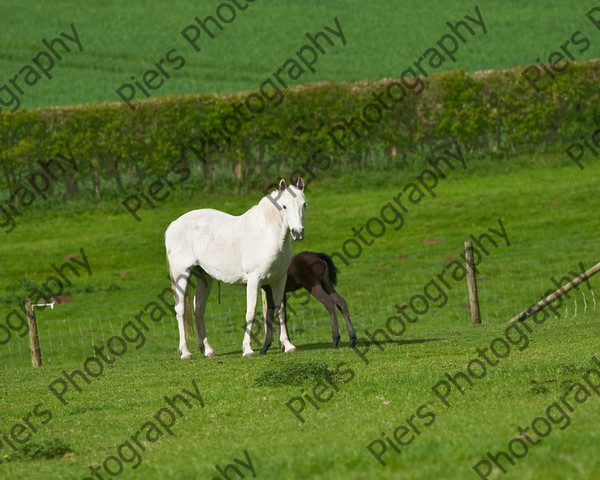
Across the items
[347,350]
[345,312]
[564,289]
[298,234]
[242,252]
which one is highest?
[298,234]

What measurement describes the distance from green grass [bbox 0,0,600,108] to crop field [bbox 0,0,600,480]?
270mm

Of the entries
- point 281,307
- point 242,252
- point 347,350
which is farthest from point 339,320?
point 347,350

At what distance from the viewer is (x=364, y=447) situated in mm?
10500

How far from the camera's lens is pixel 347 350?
63.3 ft

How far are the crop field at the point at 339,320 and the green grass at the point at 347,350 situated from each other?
7 centimetres

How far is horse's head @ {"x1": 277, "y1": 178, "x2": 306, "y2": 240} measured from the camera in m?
18.3

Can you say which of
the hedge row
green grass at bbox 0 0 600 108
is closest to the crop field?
green grass at bbox 0 0 600 108

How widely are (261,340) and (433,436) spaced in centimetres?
1387

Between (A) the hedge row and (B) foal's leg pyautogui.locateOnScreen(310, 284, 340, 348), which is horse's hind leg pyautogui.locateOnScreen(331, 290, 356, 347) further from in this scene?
(A) the hedge row

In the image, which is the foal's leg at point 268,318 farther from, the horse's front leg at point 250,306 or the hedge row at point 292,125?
the hedge row at point 292,125

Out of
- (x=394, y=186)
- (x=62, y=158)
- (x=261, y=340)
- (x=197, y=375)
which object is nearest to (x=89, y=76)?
(x=62, y=158)

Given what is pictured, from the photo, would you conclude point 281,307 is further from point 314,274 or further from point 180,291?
point 180,291

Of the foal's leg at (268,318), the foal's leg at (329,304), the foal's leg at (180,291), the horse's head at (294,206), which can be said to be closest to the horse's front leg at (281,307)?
the foal's leg at (268,318)

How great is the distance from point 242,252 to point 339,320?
8.21m
